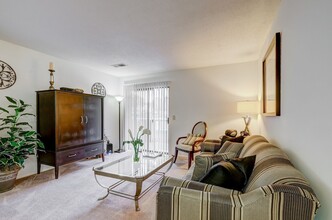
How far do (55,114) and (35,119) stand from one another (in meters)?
0.56

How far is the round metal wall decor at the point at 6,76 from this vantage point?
271cm

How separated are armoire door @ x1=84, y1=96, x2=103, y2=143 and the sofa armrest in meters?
3.13

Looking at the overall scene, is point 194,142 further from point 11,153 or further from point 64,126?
point 11,153

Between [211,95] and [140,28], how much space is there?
2.44 metres

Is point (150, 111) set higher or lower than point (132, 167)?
higher

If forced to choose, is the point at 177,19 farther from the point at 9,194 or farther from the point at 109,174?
the point at 9,194

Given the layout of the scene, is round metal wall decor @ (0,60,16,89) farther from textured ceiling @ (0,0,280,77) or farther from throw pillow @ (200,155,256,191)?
throw pillow @ (200,155,256,191)

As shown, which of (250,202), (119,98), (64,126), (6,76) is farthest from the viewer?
(119,98)

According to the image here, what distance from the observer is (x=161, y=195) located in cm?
89

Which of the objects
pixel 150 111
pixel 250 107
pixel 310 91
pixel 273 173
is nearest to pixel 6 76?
pixel 150 111

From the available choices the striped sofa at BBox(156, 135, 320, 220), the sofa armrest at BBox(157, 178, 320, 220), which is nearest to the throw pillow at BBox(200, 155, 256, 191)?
the striped sofa at BBox(156, 135, 320, 220)

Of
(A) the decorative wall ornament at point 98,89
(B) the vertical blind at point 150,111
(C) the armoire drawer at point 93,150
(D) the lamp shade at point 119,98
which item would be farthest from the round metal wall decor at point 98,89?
(C) the armoire drawer at point 93,150

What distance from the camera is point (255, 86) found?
3695mm

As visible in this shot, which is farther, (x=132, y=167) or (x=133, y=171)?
(x=132, y=167)
